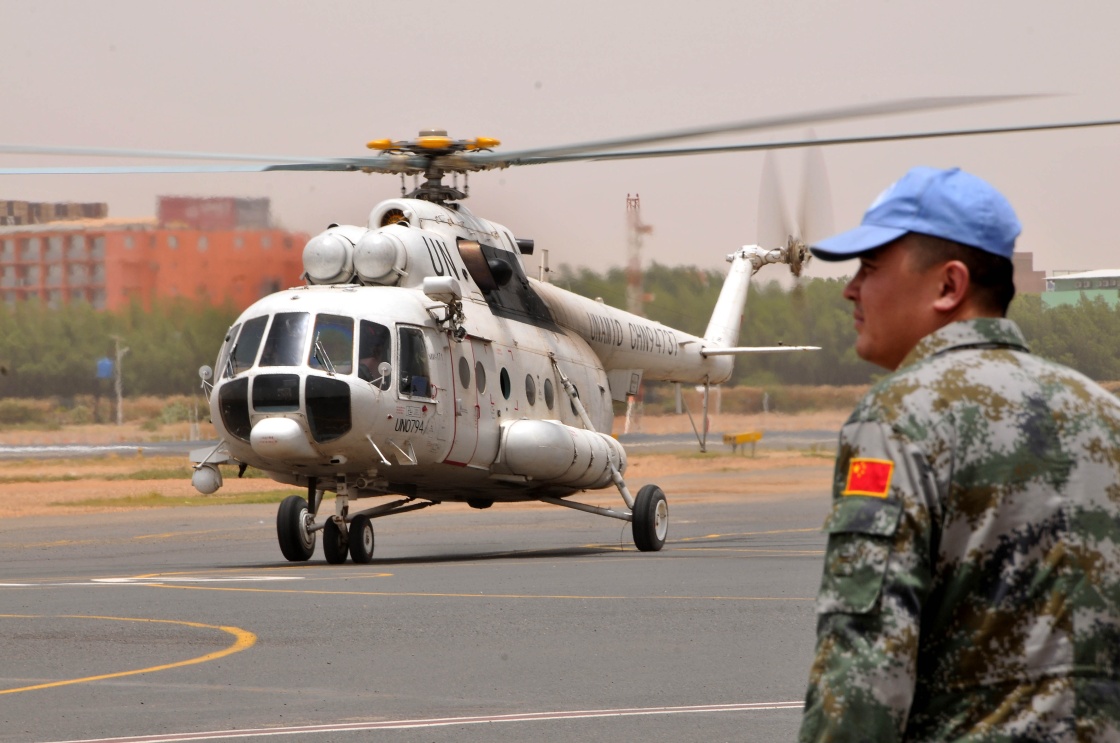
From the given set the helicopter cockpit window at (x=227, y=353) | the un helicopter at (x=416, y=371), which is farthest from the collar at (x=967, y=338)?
the helicopter cockpit window at (x=227, y=353)

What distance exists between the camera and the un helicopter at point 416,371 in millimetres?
16516

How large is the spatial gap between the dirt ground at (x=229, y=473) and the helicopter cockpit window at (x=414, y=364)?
672 inches

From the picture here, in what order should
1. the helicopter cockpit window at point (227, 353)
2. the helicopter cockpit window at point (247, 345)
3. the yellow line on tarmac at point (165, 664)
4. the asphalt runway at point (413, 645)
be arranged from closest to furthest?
the asphalt runway at point (413, 645), the yellow line on tarmac at point (165, 664), the helicopter cockpit window at point (247, 345), the helicopter cockpit window at point (227, 353)

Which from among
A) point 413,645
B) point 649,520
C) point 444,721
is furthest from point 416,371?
point 444,721

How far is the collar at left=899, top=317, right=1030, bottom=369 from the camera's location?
2988 mm

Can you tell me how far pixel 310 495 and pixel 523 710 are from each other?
389 inches

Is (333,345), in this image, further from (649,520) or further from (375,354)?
(649,520)

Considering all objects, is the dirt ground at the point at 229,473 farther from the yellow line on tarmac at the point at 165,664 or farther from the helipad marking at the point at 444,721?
the helipad marking at the point at 444,721

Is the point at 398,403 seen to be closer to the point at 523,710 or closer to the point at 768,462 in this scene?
the point at 523,710

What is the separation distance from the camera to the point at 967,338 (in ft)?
9.81

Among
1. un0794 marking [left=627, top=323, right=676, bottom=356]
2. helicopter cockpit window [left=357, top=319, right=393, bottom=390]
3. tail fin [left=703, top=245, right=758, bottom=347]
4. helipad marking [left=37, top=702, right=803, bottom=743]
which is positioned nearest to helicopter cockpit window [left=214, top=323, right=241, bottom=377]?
helicopter cockpit window [left=357, top=319, right=393, bottom=390]

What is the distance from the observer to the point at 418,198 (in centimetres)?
1920

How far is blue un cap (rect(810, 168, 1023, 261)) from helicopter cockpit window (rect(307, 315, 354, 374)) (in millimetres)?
13848

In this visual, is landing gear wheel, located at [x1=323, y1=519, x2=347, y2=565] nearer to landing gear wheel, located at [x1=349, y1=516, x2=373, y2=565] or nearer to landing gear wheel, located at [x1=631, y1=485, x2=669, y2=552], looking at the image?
landing gear wheel, located at [x1=349, y1=516, x2=373, y2=565]
